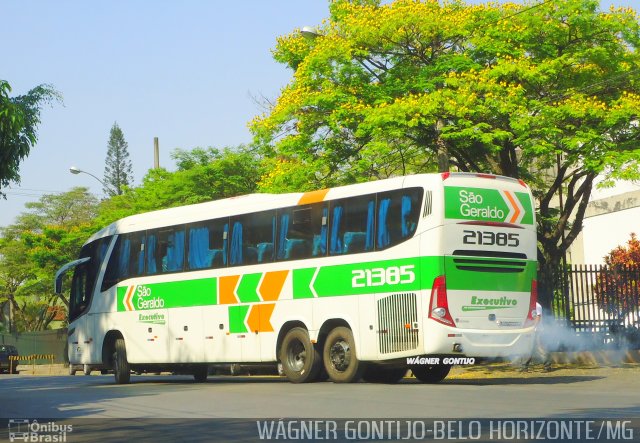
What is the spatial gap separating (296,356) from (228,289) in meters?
2.32

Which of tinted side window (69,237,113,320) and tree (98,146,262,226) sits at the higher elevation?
tree (98,146,262,226)

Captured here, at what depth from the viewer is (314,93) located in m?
26.8

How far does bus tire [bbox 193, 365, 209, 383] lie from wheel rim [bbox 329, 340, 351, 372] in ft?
15.4

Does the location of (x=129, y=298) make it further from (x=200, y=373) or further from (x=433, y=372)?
(x=433, y=372)

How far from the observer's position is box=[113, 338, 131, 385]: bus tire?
2467 centimetres

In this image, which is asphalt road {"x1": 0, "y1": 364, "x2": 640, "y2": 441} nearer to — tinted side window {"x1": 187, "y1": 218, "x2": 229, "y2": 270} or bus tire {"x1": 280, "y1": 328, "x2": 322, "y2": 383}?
bus tire {"x1": 280, "y1": 328, "x2": 322, "y2": 383}

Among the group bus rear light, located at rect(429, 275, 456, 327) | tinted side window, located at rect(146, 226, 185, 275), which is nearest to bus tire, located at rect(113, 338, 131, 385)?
tinted side window, located at rect(146, 226, 185, 275)

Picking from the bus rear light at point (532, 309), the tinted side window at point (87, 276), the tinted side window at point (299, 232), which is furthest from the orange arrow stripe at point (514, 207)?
the tinted side window at point (87, 276)

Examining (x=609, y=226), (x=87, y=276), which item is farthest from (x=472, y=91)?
(x=609, y=226)

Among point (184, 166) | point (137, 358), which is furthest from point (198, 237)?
point (184, 166)

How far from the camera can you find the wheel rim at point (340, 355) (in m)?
19.8

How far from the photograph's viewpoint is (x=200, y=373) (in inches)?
1003

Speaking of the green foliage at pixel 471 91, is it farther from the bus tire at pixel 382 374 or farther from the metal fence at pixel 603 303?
the bus tire at pixel 382 374

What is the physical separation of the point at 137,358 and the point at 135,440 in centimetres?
1384
